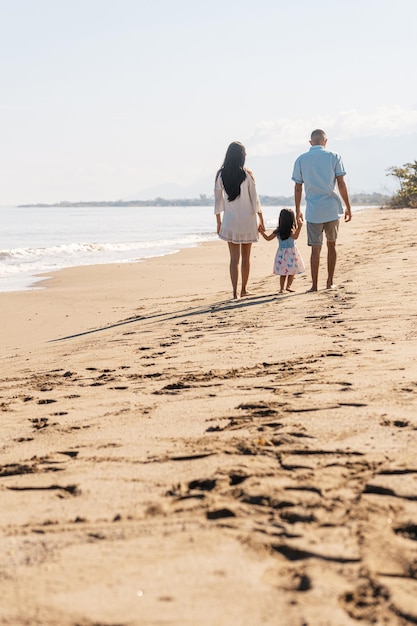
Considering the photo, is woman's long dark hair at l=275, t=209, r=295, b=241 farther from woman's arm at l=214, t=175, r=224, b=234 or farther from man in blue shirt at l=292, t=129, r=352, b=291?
woman's arm at l=214, t=175, r=224, b=234

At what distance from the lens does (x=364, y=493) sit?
2.80 meters

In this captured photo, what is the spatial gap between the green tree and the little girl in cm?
2766

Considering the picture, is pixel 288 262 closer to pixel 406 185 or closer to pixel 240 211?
pixel 240 211

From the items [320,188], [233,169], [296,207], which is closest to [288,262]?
[296,207]

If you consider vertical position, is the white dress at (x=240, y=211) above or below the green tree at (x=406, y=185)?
below

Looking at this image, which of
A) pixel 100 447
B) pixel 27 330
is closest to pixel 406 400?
pixel 100 447

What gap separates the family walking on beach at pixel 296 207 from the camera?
8.71 m

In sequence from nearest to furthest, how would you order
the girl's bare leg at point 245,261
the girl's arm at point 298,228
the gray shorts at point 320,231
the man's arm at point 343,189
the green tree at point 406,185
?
the man's arm at point 343,189
the gray shorts at point 320,231
the girl's arm at point 298,228
the girl's bare leg at point 245,261
the green tree at point 406,185

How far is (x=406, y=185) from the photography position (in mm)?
40312

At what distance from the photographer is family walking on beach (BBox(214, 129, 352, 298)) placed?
871 centimetres

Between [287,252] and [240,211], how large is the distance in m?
0.76

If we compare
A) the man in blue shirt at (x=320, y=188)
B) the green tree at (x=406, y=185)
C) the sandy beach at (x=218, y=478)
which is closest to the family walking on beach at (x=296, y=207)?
the man in blue shirt at (x=320, y=188)

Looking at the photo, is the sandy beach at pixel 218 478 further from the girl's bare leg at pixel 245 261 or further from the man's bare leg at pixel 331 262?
the girl's bare leg at pixel 245 261

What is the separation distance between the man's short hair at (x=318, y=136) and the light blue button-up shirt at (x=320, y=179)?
86mm
